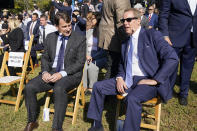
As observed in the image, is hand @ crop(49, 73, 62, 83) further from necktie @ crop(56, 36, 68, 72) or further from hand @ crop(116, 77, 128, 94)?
hand @ crop(116, 77, 128, 94)

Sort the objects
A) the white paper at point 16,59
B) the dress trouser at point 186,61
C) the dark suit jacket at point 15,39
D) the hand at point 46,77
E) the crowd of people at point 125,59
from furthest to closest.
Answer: the dark suit jacket at point 15,39 → the white paper at point 16,59 → the dress trouser at point 186,61 → the hand at point 46,77 → the crowd of people at point 125,59

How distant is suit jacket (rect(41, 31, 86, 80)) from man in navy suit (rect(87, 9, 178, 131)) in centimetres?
63

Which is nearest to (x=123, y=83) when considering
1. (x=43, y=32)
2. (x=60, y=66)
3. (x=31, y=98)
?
(x=60, y=66)

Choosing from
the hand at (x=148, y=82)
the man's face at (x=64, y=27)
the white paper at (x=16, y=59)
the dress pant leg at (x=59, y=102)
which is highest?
the man's face at (x=64, y=27)

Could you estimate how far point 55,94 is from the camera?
9.84 ft

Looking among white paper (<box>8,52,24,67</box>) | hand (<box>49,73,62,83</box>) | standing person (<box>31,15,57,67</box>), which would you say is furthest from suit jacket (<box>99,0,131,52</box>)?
standing person (<box>31,15,57,67</box>)

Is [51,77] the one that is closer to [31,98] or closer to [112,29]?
[31,98]

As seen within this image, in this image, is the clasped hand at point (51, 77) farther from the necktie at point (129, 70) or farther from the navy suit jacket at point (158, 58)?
the navy suit jacket at point (158, 58)

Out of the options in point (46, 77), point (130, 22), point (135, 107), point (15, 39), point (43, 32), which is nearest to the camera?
point (135, 107)

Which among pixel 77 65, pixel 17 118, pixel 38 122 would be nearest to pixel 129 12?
pixel 77 65

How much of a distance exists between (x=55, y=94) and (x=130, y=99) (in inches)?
46.9

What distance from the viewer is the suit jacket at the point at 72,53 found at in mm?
3373

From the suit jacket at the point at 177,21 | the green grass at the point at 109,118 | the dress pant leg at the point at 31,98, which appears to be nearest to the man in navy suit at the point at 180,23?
the suit jacket at the point at 177,21

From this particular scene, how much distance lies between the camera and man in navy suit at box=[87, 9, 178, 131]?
254 cm
